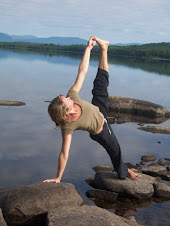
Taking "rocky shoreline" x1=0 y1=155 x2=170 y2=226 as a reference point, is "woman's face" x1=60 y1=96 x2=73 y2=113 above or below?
above

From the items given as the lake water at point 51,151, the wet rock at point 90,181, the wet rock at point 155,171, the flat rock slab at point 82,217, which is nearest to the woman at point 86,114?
the wet rock at point 90,181

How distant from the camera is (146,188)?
7.48 meters

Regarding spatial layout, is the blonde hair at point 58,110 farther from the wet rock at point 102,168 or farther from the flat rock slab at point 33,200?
the wet rock at point 102,168

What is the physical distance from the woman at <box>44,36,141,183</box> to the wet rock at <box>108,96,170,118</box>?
10094 mm

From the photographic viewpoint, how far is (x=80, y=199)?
6480mm

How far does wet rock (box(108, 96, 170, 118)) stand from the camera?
17.6 m

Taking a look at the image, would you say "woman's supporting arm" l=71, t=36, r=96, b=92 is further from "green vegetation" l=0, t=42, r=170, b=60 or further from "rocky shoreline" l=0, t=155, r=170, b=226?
"green vegetation" l=0, t=42, r=170, b=60

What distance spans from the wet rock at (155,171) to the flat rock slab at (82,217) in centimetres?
298

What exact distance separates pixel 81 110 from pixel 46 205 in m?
1.78

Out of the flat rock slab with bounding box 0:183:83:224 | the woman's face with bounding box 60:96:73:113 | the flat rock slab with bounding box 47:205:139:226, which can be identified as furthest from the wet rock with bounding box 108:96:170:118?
the woman's face with bounding box 60:96:73:113

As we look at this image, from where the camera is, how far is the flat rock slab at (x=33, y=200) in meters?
6.00

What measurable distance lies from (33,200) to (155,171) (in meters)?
3.71

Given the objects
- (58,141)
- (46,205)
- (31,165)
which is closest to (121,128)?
(58,141)

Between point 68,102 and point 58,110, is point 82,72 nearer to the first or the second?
point 68,102
